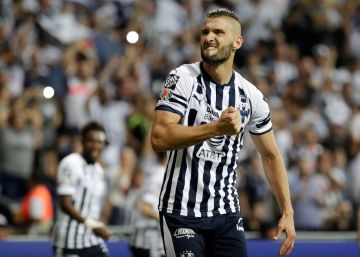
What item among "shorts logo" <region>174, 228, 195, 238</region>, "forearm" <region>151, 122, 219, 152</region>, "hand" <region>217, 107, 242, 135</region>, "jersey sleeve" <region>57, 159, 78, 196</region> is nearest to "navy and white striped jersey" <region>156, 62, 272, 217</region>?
"shorts logo" <region>174, 228, 195, 238</region>

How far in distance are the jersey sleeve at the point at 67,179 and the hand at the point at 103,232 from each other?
1.41 ft

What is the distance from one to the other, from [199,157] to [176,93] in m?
0.43

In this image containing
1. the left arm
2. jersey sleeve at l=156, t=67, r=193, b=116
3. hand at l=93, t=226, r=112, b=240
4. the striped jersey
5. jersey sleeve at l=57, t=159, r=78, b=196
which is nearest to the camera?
jersey sleeve at l=156, t=67, r=193, b=116

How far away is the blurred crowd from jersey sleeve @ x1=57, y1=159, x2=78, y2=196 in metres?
1.67

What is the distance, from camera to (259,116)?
20.4 ft

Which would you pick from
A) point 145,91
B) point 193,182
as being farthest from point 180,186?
point 145,91

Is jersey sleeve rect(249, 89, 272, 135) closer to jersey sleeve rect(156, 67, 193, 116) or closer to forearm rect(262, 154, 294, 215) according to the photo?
forearm rect(262, 154, 294, 215)

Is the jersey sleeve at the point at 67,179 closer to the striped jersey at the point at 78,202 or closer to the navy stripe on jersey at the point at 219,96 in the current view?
the striped jersey at the point at 78,202

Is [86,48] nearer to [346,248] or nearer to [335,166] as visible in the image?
[335,166]

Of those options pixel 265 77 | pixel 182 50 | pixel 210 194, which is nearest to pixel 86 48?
pixel 182 50

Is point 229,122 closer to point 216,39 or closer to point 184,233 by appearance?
point 216,39

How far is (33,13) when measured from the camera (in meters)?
13.5

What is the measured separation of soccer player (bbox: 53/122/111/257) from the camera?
26.7ft

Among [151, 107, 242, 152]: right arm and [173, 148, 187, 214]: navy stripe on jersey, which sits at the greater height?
[151, 107, 242, 152]: right arm
